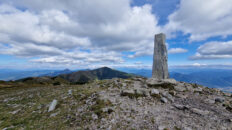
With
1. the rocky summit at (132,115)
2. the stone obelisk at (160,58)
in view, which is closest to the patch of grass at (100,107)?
the rocky summit at (132,115)

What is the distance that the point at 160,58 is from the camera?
2097cm

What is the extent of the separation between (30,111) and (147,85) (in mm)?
15976

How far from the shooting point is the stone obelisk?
2061 cm

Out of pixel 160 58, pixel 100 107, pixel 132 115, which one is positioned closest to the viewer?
pixel 132 115

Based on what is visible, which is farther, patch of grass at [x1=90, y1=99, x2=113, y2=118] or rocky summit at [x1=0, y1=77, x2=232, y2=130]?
patch of grass at [x1=90, y1=99, x2=113, y2=118]

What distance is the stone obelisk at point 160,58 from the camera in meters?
20.6

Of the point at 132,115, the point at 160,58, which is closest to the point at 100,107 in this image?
the point at 132,115

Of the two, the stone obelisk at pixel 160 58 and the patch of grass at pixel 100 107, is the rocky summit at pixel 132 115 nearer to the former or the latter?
the patch of grass at pixel 100 107

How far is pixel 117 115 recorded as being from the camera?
848 cm

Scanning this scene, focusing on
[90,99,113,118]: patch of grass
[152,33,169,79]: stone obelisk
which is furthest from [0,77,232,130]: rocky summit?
[152,33,169,79]: stone obelisk

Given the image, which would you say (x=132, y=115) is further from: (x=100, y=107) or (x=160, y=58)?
(x=160, y=58)

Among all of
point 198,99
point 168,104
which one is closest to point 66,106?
point 168,104

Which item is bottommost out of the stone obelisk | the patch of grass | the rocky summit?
the rocky summit

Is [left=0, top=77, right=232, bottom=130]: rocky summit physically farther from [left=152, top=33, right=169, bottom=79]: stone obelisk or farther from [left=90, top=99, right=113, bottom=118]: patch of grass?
[left=152, top=33, right=169, bottom=79]: stone obelisk
